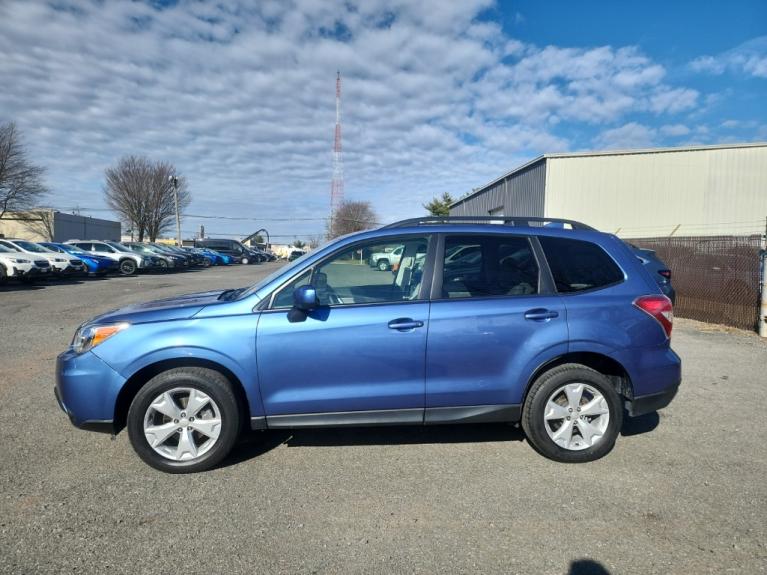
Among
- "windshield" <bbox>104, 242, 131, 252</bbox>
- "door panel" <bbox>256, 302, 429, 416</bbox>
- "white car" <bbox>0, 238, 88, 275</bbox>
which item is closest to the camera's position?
"door panel" <bbox>256, 302, 429, 416</bbox>


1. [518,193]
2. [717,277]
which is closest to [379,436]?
[717,277]

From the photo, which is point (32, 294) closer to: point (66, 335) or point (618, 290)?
point (66, 335)

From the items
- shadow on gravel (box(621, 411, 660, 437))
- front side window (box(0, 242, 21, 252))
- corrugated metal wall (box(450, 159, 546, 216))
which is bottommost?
shadow on gravel (box(621, 411, 660, 437))

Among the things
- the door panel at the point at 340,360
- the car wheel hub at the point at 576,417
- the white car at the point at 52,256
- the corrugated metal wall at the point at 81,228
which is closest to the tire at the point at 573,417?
the car wheel hub at the point at 576,417

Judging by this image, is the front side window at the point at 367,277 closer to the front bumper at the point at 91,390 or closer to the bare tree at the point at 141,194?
the front bumper at the point at 91,390

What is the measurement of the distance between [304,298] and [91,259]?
22.0 m

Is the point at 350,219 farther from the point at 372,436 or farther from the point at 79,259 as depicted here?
the point at 372,436

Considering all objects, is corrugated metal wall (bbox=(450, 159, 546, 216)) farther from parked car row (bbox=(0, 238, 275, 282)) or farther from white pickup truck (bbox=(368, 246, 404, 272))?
white pickup truck (bbox=(368, 246, 404, 272))

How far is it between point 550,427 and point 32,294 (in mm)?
15394

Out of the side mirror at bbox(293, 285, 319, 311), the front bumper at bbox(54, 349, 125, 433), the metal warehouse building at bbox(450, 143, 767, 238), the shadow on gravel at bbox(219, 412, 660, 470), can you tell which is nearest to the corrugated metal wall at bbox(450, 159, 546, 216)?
the metal warehouse building at bbox(450, 143, 767, 238)

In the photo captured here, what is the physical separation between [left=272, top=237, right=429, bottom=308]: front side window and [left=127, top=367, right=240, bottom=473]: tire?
718mm

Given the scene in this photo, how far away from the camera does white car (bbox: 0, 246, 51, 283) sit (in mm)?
15852

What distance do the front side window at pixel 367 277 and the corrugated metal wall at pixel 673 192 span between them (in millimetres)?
22709

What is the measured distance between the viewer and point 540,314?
3629 mm
